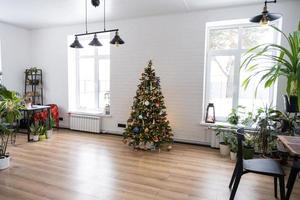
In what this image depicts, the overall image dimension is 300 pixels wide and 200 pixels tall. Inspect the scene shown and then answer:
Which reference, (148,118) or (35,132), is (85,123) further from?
(148,118)

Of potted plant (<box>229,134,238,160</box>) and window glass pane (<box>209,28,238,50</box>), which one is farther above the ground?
window glass pane (<box>209,28,238,50</box>)

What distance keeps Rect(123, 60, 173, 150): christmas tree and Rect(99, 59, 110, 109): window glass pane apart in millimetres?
1602

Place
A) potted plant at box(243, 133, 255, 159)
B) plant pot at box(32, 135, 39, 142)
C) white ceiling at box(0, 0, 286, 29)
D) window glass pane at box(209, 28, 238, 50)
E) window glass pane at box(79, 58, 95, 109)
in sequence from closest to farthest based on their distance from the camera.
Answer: potted plant at box(243, 133, 255, 159) < white ceiling at box(0, 0, 286, 29) < window glass pane at box(209, 28, 238, 50) < plant pot at box(32, 135, 39, 142) < window glass pane at box(79, 58, 95, 109)

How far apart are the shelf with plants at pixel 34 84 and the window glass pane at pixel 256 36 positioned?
548 cm

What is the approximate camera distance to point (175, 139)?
4.93 metres

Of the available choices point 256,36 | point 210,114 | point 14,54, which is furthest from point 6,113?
point 256,36

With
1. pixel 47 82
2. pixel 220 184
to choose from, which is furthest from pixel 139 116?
pixel 47 82

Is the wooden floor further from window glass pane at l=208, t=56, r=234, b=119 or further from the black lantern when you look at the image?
window glass pane at l=208, t=56, r=234, b=119

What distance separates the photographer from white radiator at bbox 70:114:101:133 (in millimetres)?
5636

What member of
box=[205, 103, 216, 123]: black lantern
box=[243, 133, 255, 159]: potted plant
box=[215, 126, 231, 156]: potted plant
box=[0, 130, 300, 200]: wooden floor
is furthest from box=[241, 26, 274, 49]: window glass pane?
box=[0, 130, 300, 200]: wooden floor

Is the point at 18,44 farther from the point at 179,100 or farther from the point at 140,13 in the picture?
the point at 179,100

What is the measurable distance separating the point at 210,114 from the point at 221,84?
690mm

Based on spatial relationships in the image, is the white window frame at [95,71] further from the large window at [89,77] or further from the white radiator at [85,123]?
the white radiator at [85,123]

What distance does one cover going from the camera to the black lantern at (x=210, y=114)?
4655 mm
